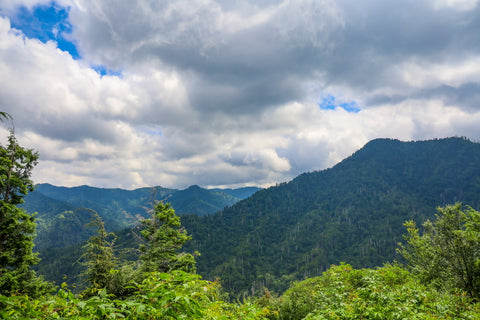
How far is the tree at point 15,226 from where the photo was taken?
15203mm

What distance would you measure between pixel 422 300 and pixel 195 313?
7.58 m

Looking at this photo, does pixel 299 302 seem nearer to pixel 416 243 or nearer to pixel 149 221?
pixel 149 221

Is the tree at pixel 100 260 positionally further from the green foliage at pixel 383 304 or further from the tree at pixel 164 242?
the green foliage at pixel 383 304

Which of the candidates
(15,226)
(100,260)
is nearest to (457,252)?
(100,260)

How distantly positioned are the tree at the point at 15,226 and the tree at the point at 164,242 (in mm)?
7792

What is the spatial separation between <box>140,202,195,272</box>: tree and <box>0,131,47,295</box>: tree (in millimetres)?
7792

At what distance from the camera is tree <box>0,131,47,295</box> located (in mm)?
15203

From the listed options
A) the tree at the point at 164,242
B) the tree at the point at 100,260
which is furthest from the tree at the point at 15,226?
the tree at the point at 164,242

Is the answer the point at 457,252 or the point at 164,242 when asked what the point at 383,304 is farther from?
the point at 164,242

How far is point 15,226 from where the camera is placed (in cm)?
1556

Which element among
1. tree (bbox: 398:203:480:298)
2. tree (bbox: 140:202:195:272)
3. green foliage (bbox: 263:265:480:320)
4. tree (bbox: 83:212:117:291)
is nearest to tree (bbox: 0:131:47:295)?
tree (bbox: 83:212:117:291)

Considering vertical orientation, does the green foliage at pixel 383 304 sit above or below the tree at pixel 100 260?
above

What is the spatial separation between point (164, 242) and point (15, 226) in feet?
33.7

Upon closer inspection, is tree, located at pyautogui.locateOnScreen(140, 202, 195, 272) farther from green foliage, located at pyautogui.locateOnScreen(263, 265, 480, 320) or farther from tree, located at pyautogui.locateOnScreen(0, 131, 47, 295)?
green foliage, located at pyautogui.locateOnScreen(263, 265, 480, 320)
